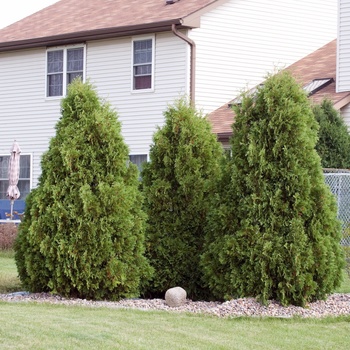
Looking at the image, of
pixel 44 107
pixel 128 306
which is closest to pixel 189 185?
pixel 128 306

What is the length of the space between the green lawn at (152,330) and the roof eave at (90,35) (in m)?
13.9

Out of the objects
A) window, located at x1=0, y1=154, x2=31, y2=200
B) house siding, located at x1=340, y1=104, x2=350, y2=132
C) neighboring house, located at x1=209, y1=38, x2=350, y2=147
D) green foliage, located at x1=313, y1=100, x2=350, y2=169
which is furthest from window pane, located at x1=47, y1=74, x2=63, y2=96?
green foliage, located at x1=313, y1=100, x2=350, y2=169

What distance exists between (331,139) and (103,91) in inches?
309

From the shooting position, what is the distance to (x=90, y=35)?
24656 mm

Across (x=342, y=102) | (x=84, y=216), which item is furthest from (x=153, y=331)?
(x=342, y=102)

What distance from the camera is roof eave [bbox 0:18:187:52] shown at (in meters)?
23.2

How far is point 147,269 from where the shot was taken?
11594 millimetres

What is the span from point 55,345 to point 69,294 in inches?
140

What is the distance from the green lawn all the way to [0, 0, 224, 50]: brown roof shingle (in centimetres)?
1415

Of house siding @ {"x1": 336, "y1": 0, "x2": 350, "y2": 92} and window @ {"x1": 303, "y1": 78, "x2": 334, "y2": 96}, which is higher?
house siding @ {"x1": 336, "y1": 0, "x2": 350, "y2": 92}

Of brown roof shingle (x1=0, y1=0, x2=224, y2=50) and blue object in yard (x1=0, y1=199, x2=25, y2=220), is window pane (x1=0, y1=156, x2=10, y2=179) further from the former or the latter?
brown roof shingle (x1=0, y1=0, x2=224, y2=50)

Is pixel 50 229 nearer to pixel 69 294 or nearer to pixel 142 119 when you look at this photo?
pixel 69 294

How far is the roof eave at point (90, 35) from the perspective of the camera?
23.2 m

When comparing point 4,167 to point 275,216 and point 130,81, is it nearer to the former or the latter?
point 130,81
